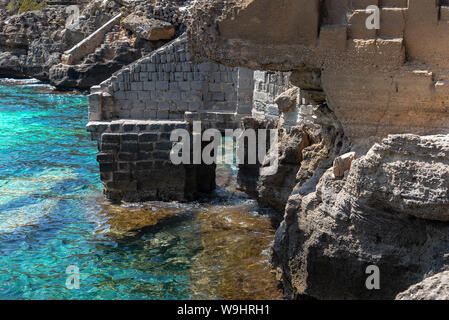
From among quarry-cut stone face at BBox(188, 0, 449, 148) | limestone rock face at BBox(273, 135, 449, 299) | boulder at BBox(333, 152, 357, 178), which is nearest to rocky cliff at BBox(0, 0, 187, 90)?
quarry-cut stone face at BBox(188, 0, 449, 148)

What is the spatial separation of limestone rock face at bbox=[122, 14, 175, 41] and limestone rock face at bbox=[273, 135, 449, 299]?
1872 cm

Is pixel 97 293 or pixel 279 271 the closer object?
pixel 279 271

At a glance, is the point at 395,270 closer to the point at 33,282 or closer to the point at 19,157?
the point at 33,282

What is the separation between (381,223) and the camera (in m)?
5.07

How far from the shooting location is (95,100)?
11.0m

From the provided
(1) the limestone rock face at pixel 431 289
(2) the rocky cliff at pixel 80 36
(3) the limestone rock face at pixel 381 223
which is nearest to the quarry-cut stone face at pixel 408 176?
(3) the limestone rock face at pixel 381 223

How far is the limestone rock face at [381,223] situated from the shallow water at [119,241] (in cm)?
169

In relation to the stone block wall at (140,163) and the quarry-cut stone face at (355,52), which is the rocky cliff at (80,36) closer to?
the stone block wall at (140,163)

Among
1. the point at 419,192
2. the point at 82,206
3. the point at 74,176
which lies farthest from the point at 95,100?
the point at 419,192

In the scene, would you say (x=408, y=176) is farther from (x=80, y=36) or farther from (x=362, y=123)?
(x=80, y=36)

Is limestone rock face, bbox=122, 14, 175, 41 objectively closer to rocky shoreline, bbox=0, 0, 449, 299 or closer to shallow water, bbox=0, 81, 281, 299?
shallow water, bbox=0, 81, 281, 299

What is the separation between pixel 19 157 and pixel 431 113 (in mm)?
12551

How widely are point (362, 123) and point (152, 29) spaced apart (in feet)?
62.6

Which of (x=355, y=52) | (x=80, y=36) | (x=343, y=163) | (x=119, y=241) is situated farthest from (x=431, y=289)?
(x=80, y=36)
